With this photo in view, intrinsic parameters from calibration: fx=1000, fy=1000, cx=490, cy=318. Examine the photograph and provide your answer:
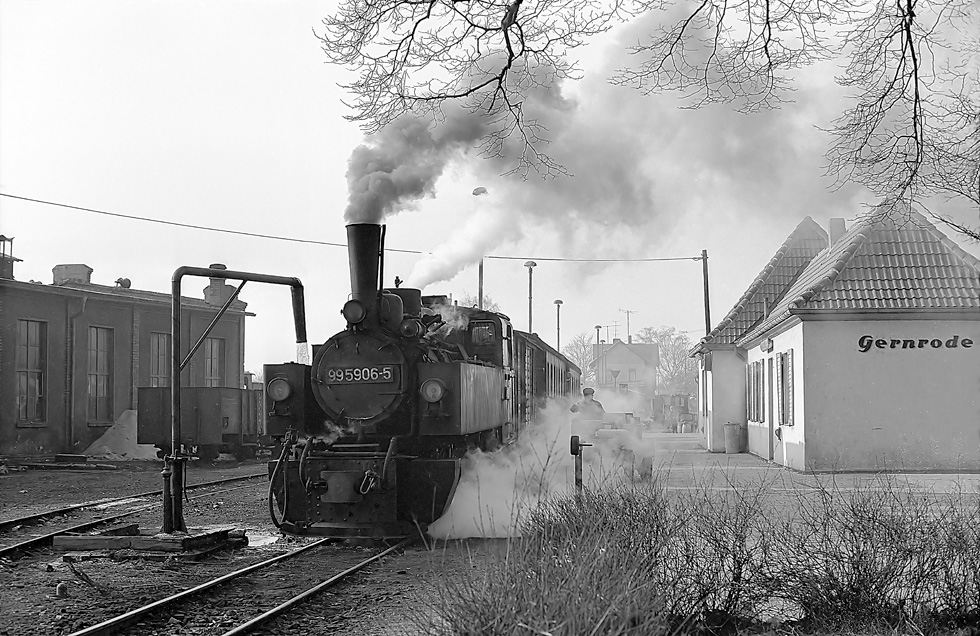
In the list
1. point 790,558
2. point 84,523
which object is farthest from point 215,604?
point 84,523

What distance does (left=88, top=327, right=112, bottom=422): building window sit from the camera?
89.0 feet

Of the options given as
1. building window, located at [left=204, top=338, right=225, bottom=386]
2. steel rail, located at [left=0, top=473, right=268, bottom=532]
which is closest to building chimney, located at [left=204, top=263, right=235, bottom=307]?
building window, located at [left=204, top=338, right=225, bottom=386]

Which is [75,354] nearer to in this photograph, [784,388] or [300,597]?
[784,388]

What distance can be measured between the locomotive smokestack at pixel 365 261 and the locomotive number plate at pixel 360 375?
0.57 m

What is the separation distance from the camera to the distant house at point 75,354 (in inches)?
969

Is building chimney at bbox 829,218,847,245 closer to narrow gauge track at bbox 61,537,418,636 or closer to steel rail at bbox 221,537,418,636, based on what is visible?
steel rail at bbox 221,537,418,636

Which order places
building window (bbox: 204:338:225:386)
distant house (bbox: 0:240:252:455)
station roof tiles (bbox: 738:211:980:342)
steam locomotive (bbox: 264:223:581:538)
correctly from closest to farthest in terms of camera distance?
steam locomotive (bbox: 264:223:581:538)
station roof tiles (bbox: 738:211:980:342)
distant house (bbox: 0:240:252:455)
building window (bbox: 204:338:225:386)

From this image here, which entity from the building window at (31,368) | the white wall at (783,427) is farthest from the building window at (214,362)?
the white wall at (783,427)

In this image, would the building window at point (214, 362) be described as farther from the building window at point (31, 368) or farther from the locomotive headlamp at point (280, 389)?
the locomotive headlamp at point (280, 389)

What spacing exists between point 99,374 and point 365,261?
19.4 meters

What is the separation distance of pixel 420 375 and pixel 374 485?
1.29 m

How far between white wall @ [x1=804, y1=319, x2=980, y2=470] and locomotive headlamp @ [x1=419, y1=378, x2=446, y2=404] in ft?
31.9

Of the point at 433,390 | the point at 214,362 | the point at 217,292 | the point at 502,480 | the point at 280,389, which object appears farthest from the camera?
the point at 217,292

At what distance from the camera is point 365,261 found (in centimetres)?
1062
